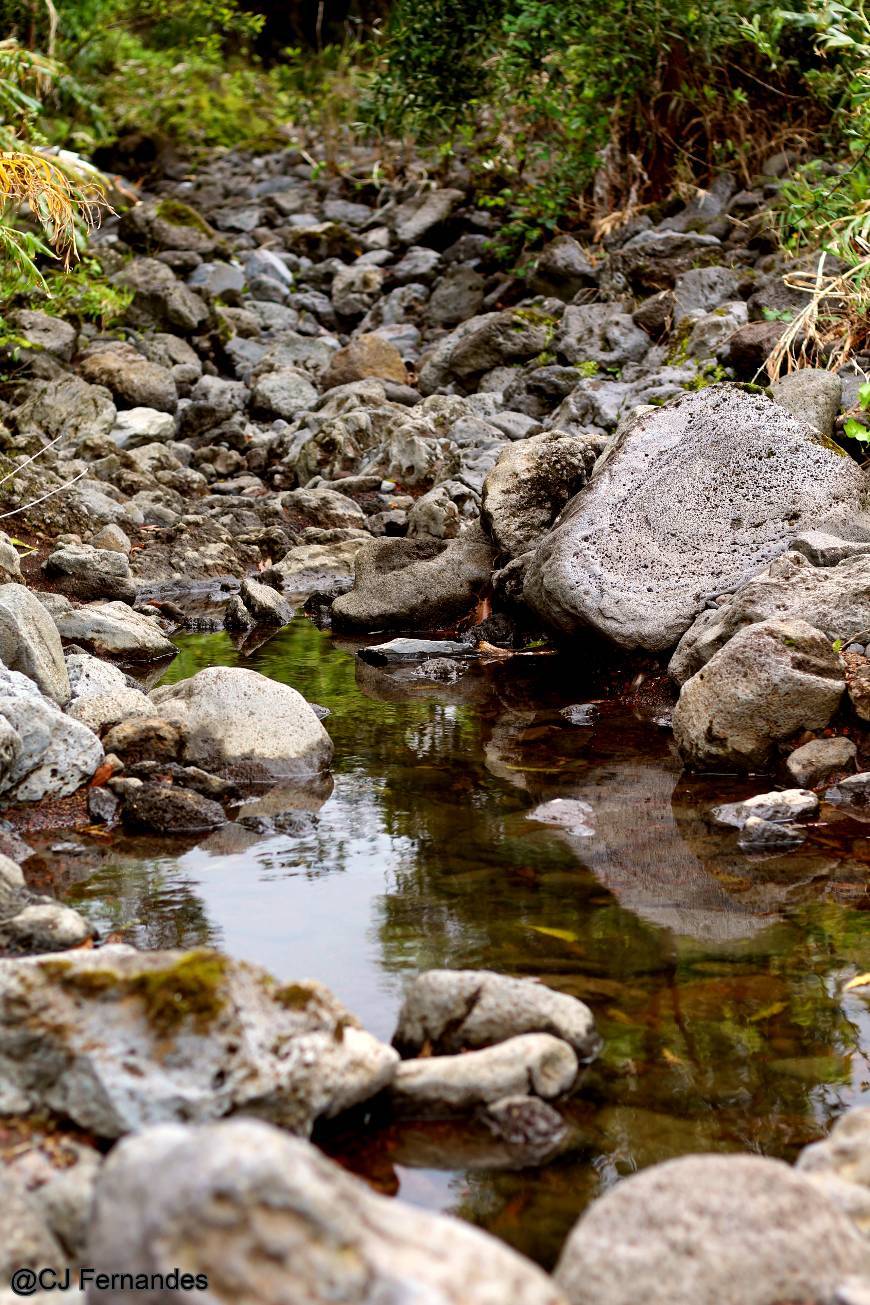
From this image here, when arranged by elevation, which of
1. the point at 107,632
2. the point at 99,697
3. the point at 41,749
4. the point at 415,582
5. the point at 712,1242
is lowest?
the point at 107,632

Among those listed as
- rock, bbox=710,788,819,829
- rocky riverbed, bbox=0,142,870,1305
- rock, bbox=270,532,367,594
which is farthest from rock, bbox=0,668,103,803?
rock, bbox=270,532,367,594

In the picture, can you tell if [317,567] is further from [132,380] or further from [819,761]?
[819,761]

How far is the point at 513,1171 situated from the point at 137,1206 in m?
→ 1.26

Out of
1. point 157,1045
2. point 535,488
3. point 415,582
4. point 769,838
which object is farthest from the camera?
point 415,582

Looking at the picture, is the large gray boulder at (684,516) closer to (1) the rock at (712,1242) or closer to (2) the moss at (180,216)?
(1) the rock at (712,1242)

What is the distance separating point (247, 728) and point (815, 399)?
14.5 feet

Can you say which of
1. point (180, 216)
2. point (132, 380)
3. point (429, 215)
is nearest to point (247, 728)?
point (132, 380)

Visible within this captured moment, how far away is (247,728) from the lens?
6312 millimetres

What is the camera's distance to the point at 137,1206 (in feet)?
6.96

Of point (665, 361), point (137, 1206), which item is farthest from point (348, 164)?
point (137, 1206)

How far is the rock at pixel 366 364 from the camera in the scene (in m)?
14.5

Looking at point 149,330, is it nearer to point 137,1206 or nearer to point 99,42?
point 99,42

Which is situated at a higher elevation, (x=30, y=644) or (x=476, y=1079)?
(x=476, y=1079)

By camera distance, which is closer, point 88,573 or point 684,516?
point 684,516
